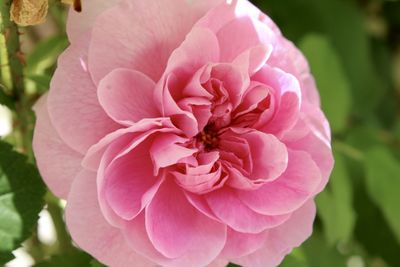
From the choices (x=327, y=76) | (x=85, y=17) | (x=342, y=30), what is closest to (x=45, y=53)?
(x=85, y=17)

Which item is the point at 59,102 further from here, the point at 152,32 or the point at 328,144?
the point at 328,144

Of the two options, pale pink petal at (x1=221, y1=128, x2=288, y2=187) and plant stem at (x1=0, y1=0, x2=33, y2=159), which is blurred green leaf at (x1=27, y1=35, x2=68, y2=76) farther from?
pale pink petal at (x1=221, y1=128, x2=288, y2=187)

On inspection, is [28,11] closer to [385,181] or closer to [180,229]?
[180,229]

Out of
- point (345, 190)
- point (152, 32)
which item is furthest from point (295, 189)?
point (345, 190)

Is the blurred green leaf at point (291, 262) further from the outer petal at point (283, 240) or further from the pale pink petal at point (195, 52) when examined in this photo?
the pale pink petal at point (195, 52)

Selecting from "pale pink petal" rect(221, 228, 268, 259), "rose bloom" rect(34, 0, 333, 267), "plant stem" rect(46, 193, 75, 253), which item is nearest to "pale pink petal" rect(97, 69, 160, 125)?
"rose bloom" rect(34, 0, 333, 267)
